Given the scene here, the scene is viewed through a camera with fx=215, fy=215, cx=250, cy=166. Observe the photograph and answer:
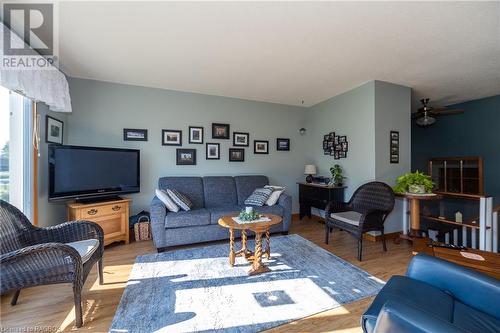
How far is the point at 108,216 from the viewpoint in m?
2.96

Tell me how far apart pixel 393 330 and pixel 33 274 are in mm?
2160

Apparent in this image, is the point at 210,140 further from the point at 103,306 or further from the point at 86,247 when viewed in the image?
the point at 103,306

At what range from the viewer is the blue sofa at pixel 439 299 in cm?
Result: 90

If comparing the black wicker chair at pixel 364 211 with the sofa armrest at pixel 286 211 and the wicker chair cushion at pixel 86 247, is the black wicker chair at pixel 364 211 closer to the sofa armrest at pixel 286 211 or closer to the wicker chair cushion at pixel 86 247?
the sofa armrest at pixel 286 211

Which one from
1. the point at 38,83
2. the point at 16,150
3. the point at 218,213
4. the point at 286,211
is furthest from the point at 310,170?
the point at 16,150

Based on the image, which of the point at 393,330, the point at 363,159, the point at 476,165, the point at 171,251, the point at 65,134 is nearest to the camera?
the point at 393,330

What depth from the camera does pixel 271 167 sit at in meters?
4.59

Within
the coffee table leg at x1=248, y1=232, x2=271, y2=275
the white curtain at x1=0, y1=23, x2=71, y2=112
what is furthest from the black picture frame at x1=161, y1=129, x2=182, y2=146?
the coffee table leg at x1=248, y1=232, x2=271, y2=275

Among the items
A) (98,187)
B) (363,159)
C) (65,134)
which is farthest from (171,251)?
(363,159)

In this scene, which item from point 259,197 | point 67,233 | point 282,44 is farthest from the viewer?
point 259,197

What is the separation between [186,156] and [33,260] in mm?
2619

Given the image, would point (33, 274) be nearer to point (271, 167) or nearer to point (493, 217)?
point (271, 167)

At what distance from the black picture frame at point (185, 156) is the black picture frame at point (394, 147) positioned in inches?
132

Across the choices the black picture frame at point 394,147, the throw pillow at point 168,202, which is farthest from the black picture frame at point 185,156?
the black picture frame at point 394,147
